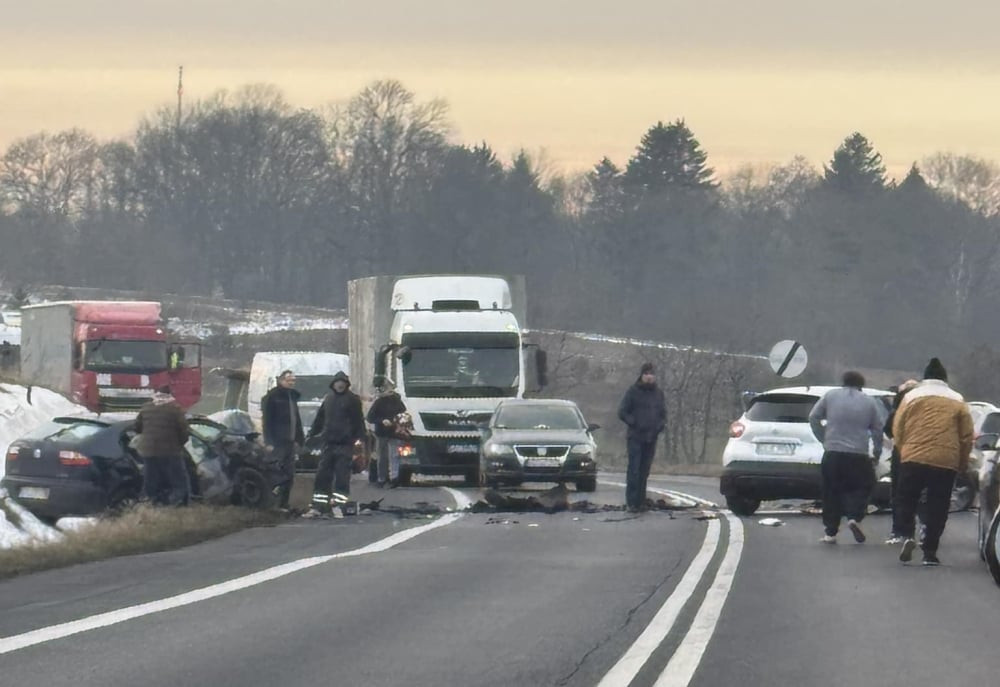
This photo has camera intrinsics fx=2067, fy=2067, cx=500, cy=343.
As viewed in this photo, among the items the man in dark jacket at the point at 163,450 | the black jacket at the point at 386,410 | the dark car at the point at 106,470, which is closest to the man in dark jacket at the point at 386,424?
the black jacket at the point at 386,410

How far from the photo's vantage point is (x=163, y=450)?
74.1 feet

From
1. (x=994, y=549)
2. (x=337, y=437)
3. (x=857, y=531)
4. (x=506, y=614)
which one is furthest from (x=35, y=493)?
(x=994, y=549)

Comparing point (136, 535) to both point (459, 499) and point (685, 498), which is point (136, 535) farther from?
Answer: point (685, 498)

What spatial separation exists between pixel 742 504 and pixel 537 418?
724 centimetres

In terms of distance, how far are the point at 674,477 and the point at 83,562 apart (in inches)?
1215

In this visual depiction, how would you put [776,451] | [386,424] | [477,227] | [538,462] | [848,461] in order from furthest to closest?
[477,227] → [386,424] → [538,462] → [776,451] → [848,461]

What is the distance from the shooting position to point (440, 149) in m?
122

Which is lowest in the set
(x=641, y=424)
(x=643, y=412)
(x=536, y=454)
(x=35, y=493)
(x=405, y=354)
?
(x=35, y=493)

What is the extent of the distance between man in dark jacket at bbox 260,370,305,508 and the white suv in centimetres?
511

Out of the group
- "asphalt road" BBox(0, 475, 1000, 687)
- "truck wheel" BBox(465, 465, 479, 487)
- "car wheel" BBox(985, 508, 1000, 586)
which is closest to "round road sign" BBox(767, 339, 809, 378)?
"truck wheel" BBox(465, 465, 479, 487)

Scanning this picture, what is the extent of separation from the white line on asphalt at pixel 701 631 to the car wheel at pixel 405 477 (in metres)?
16.2

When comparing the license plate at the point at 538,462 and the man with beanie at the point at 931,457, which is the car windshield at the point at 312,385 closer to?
the license plate at the point at 538,462

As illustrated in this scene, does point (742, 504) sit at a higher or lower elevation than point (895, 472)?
lower

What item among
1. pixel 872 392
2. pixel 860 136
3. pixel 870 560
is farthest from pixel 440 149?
pixel 870 560
